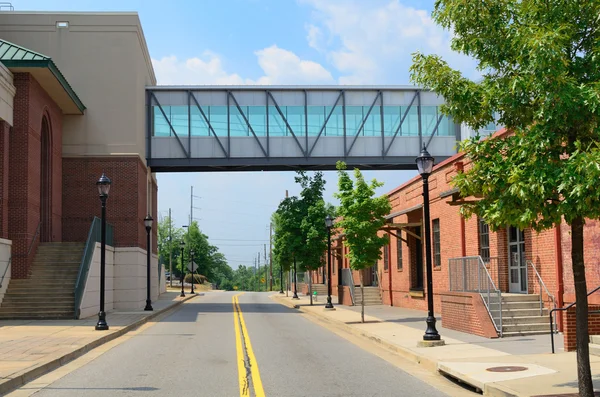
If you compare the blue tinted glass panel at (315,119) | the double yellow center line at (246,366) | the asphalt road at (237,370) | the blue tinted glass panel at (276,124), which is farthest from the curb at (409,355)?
the blue tinted glass panel at (315,119)

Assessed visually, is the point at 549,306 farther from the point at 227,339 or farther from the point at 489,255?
the point at 227,339

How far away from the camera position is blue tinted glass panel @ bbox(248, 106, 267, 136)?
4075 cm

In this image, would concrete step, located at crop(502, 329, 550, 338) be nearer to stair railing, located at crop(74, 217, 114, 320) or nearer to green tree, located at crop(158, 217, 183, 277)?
stair railing, located at crop(74, 217, 114, 320)

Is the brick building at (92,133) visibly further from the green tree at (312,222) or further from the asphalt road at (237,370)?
the asphalt road at (237,370)

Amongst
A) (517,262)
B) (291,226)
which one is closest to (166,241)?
(291,226)

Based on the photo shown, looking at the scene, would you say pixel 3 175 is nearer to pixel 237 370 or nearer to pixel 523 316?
pixel 237 370

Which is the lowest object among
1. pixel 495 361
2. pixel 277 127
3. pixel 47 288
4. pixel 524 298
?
pixel 495 361

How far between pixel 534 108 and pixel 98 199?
30669mm

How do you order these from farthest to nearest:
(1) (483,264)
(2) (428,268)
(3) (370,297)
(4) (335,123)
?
(4) (335,123) < (3) (370,297) < (1) (483,264) < (2) (428,268)

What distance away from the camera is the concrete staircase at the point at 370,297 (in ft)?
125

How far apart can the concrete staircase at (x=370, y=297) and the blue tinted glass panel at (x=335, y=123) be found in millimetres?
9215

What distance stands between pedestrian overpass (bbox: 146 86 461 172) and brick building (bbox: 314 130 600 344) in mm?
9265

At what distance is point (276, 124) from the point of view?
40.9m

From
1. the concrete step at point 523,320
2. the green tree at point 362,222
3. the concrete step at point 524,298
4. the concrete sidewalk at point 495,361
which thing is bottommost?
the concrete sidewalk at point 495,361
